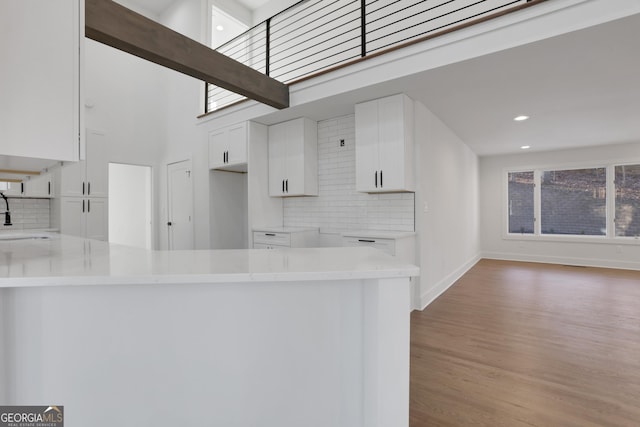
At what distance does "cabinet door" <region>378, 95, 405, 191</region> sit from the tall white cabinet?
4680mm

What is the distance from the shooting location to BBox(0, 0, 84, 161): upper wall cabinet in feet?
4.42

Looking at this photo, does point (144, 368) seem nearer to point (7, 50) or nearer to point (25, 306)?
point (25, 306)

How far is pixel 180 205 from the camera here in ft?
18.6

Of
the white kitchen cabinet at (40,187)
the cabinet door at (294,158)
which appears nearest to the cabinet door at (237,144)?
the cabinet door at (294,158)

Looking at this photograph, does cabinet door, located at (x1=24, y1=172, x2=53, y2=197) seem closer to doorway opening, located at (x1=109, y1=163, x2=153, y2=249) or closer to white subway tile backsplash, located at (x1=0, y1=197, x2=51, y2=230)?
white subway tile backsplash, located at (x1=0, y1=197, x2=51, y2=230)

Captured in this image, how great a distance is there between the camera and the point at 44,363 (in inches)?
47.5

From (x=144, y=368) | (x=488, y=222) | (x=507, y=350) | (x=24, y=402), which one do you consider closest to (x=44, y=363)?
(x=24, y=402)

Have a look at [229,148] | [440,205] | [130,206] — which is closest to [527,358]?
[440,205]

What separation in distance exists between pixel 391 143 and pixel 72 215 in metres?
4.99

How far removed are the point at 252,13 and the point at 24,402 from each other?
23.6 ft

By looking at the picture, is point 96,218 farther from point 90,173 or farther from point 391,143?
point 391,143

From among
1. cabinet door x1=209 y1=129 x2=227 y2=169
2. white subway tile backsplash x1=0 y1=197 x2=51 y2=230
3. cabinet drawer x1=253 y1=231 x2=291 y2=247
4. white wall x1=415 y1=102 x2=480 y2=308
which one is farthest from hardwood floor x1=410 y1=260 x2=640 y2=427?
white subway tile backsplash x1=0 y1=197 x2=51 y2=230

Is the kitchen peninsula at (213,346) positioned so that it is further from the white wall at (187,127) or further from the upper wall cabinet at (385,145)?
the white wall at (187,127)

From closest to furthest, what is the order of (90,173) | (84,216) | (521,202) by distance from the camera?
(84,216)
(90,173)
(521,202)
